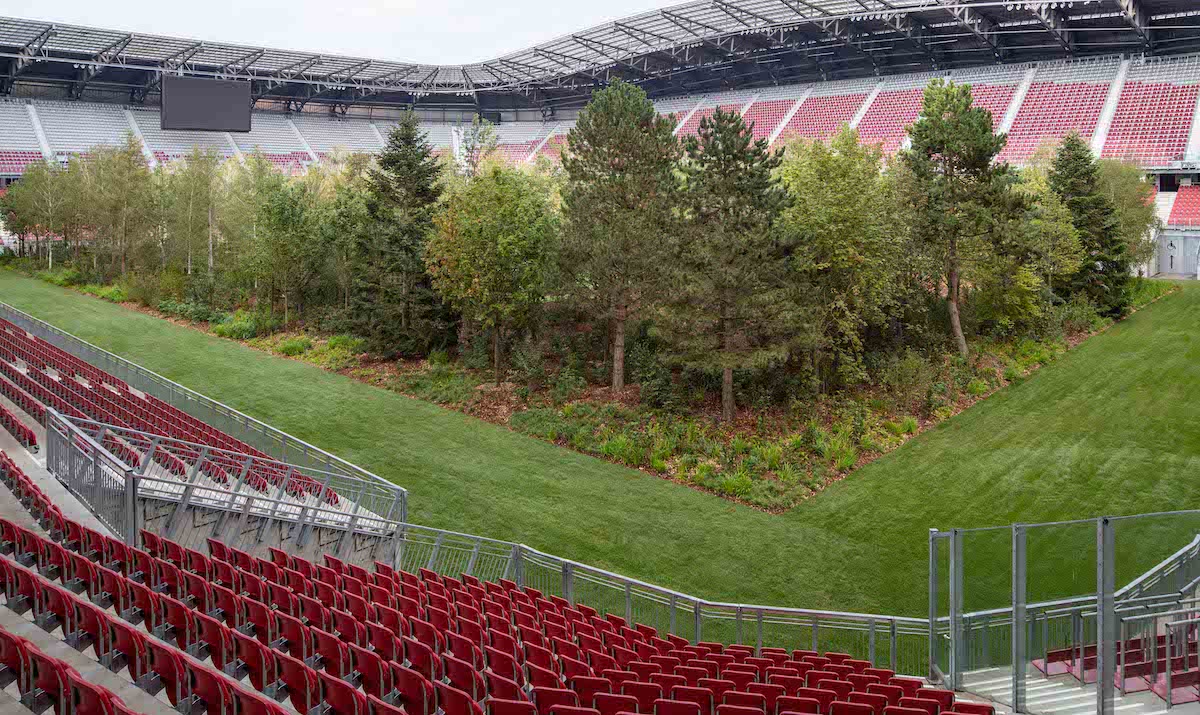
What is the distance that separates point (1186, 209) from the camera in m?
51.2

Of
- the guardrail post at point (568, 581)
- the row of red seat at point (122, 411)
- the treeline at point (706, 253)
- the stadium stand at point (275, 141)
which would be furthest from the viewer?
the stadium stand at point (275, 141)

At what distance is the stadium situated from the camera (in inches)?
340

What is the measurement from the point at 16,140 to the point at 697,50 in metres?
55.6

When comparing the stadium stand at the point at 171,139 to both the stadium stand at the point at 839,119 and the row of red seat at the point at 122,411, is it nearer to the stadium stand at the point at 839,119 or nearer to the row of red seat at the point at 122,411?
the stadium stand at the point at 839,119

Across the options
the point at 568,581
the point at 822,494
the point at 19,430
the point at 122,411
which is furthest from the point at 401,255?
the point at 568,581

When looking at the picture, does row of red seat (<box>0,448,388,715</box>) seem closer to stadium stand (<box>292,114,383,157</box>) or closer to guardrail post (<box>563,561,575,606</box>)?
guardrail post (<box>563,561,575,606</box>)

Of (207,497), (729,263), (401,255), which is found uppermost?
(401,255)

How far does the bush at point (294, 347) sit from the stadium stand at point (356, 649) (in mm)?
24801

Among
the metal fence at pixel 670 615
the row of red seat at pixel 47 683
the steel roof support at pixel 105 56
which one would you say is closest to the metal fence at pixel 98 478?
the metal fence at pixel 670 615

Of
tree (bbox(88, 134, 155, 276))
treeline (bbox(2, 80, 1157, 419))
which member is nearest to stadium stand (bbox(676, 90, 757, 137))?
treeline (bbox(2, 80, 1157, 419))

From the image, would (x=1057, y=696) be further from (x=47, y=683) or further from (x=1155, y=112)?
(x=1155, y=112)

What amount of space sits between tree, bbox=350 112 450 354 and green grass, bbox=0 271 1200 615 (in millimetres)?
2885

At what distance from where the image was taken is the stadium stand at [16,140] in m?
70.5

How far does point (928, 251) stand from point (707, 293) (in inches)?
389
